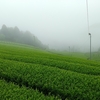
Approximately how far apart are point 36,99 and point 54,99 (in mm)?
840

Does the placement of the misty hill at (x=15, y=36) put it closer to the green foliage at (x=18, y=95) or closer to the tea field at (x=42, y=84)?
the tea field at (x=42, y=84)

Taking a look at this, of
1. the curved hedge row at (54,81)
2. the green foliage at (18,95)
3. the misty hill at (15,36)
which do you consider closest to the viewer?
the green foliage at (18,95)

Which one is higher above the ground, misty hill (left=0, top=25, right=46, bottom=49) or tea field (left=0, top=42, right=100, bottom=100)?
misty hill (left=0, top=25, right=46, bottom=49)

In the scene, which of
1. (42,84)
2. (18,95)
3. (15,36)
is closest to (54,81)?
(42,84)

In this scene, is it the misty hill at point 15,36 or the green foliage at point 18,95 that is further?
the misty hill at point 15,36

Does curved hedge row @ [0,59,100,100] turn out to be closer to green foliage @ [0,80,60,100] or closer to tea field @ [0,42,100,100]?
tea field @ [0,42,100,100]

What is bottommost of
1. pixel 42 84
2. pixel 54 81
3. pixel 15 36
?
pixel 42 84

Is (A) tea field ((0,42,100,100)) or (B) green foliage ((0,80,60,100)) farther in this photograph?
(A) tea field ((0,42,100,100))

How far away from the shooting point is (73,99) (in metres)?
8.70

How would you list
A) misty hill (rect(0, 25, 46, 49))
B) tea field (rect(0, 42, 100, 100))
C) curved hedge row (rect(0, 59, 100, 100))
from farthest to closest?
misty hill (rect(0, 25, 46, 49)), curved hedge row (rect(0, 59, 100, 100)), tea field (rect(0, 42, 100, 100))

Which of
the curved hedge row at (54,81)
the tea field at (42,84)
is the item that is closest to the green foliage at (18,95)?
the tea field at (42,84)

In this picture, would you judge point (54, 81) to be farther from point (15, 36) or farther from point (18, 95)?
point (15, 36)

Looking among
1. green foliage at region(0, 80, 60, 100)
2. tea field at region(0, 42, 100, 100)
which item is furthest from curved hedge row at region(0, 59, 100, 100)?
green foliage at region(0, 80, 60, 100)

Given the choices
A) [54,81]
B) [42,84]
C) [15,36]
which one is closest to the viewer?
[42,84]
